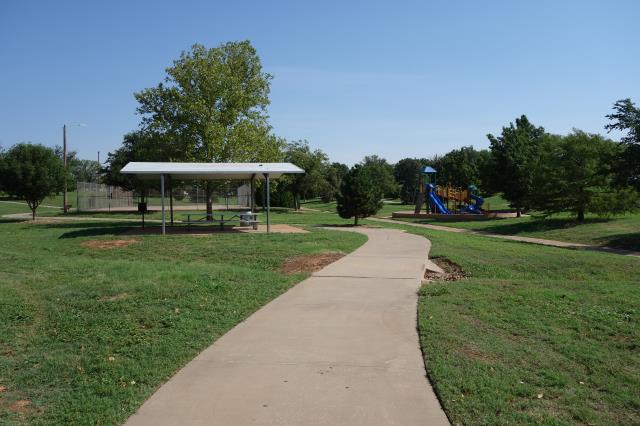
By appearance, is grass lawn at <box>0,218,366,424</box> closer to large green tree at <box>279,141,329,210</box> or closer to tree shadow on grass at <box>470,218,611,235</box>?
tree shadow on grass at <box>470,218,611,235</box>

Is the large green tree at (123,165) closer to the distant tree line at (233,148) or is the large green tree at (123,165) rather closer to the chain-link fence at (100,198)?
the chain-link fence at (100,198)

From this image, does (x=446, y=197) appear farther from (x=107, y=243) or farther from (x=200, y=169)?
(x=107, y=243)

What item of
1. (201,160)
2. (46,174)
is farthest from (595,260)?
(46,174)

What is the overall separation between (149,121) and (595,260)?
22870 millimetres

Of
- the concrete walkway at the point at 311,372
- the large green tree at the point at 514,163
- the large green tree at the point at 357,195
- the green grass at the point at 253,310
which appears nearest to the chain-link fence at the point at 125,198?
the large green tree at the point at 357,195

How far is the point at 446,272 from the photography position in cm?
1130

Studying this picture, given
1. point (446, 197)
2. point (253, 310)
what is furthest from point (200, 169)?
point (446, 197)

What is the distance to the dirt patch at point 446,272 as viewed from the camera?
34.8 feet

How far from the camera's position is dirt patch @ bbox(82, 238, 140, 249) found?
1549cm

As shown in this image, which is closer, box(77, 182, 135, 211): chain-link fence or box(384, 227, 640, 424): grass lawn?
box(384, 227, 640, 424): grass lawn

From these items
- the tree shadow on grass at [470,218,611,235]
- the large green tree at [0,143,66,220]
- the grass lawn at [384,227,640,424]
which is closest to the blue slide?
the tree shadow on grass at [470,218,611,235]

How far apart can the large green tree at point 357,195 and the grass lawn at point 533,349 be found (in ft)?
50.1

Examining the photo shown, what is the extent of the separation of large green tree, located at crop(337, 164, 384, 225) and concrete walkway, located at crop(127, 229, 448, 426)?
17.2 meters

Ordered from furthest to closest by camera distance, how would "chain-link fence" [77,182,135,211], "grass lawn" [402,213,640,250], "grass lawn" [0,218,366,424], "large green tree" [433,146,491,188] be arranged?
"large green tree" [433,146,491,188]
"chain-link fence" [77,182,135,211]
"grass lawn" [402,213,640,250]
"grass lawn" [0,218,366,424]
